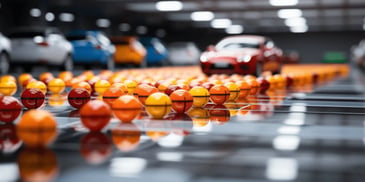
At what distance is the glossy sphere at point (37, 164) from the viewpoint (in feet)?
10.5

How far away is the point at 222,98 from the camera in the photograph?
27.4 ft

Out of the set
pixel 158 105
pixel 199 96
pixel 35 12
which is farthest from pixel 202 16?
pixel 158 105

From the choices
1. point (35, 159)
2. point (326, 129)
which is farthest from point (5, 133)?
point (326, 129)

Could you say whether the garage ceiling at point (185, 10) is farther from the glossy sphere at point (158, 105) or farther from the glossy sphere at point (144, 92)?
the glossy sphere at point (158, 105)

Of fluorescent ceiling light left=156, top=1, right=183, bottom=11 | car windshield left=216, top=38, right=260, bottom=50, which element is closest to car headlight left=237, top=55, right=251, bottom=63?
car windshield left=216, top=38, right=260, bottom=50

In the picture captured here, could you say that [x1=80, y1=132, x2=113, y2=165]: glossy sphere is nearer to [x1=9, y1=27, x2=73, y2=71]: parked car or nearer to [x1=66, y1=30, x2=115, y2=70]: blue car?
[x1=9, y1=27, x2=73, y2=71]: parked car

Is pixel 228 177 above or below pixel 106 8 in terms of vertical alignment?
below

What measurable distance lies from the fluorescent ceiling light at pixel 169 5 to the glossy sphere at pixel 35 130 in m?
30.0

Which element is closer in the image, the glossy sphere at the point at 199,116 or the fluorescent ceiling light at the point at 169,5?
the glossy sphere at the point at 199,116

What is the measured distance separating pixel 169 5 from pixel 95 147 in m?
32.0

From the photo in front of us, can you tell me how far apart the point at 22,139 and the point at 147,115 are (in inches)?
99.0

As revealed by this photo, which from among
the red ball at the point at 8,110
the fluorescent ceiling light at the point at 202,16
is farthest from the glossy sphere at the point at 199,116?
the fluorescent ceiling light at the point at 202,16

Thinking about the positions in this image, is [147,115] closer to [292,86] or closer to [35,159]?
[35,159]

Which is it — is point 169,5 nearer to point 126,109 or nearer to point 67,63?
point 67,63
